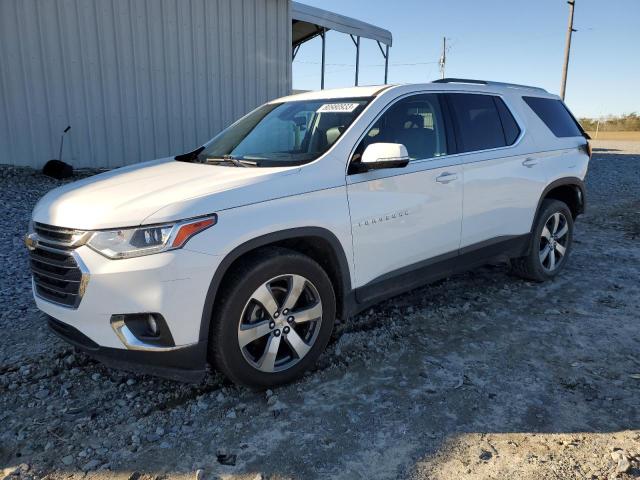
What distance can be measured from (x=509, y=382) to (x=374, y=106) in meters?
2.02

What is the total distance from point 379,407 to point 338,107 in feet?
6.81

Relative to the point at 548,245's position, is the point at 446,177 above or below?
above

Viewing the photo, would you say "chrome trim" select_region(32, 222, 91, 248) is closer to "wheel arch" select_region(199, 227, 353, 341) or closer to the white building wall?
"wheel arch" select_region(199, 227, 353, 341)

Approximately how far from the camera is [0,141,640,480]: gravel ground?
95.7 inches

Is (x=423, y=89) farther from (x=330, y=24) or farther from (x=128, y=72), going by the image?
(x=330, y=24)

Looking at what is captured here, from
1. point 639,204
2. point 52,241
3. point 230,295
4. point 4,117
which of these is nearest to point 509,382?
point 230,295

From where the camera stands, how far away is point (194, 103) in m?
10.9

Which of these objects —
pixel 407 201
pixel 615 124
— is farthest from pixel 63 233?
pixel 615 124

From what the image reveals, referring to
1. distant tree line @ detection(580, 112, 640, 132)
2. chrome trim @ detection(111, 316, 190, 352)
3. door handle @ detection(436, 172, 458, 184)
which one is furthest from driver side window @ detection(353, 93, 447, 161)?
distant tree line @ detection(580, 112, 640, 132)

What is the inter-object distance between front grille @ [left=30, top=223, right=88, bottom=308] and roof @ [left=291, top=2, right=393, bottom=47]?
35.8 ft

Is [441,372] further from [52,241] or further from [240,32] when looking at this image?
[240,32]

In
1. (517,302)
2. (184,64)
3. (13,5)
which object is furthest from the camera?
(184,64)

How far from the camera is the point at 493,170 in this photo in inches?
165

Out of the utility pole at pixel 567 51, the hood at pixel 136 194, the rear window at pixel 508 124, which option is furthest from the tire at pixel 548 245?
the utility pole at pixel 567 51
